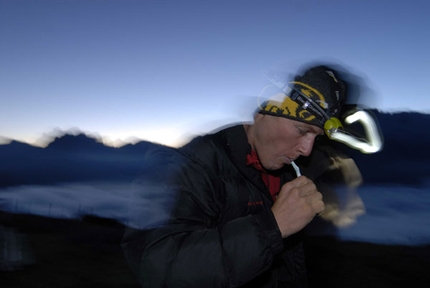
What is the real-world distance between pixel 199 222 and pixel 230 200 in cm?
26

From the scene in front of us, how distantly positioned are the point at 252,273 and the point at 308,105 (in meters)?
0.94

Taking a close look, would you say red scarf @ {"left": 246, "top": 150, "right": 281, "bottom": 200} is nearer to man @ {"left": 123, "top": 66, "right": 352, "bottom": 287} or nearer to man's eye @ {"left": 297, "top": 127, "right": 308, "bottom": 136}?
man @ {"left": 123, "top": 66, "right": 352, "bottom": 287}

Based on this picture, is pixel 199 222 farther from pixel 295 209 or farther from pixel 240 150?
pixel 240 150

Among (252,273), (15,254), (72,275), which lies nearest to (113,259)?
(72,275)

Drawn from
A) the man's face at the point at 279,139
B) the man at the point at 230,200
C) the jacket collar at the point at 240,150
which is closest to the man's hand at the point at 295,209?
the man at the point at 230,200

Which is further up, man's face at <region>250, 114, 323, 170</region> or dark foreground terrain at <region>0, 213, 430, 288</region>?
man's face at <region>250, 114, 323, 170</region>

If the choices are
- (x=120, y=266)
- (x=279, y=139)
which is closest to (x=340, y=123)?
(x=279, y=139)

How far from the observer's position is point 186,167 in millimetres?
1688

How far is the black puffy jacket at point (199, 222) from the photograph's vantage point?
143 cm

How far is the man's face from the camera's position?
206 centimetres

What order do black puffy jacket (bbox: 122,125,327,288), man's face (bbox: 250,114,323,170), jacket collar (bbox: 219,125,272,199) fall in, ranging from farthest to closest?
man's face (bbox: 250,114,323,170) < jacket collar (bbox: 219,125,272,199) < black puffy jacket (bbox: 122,125,327,288)

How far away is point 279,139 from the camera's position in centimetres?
206

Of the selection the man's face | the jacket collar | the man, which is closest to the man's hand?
the man

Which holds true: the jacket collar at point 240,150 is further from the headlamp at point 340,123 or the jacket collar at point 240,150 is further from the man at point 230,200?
the headlamp at point 340,123
